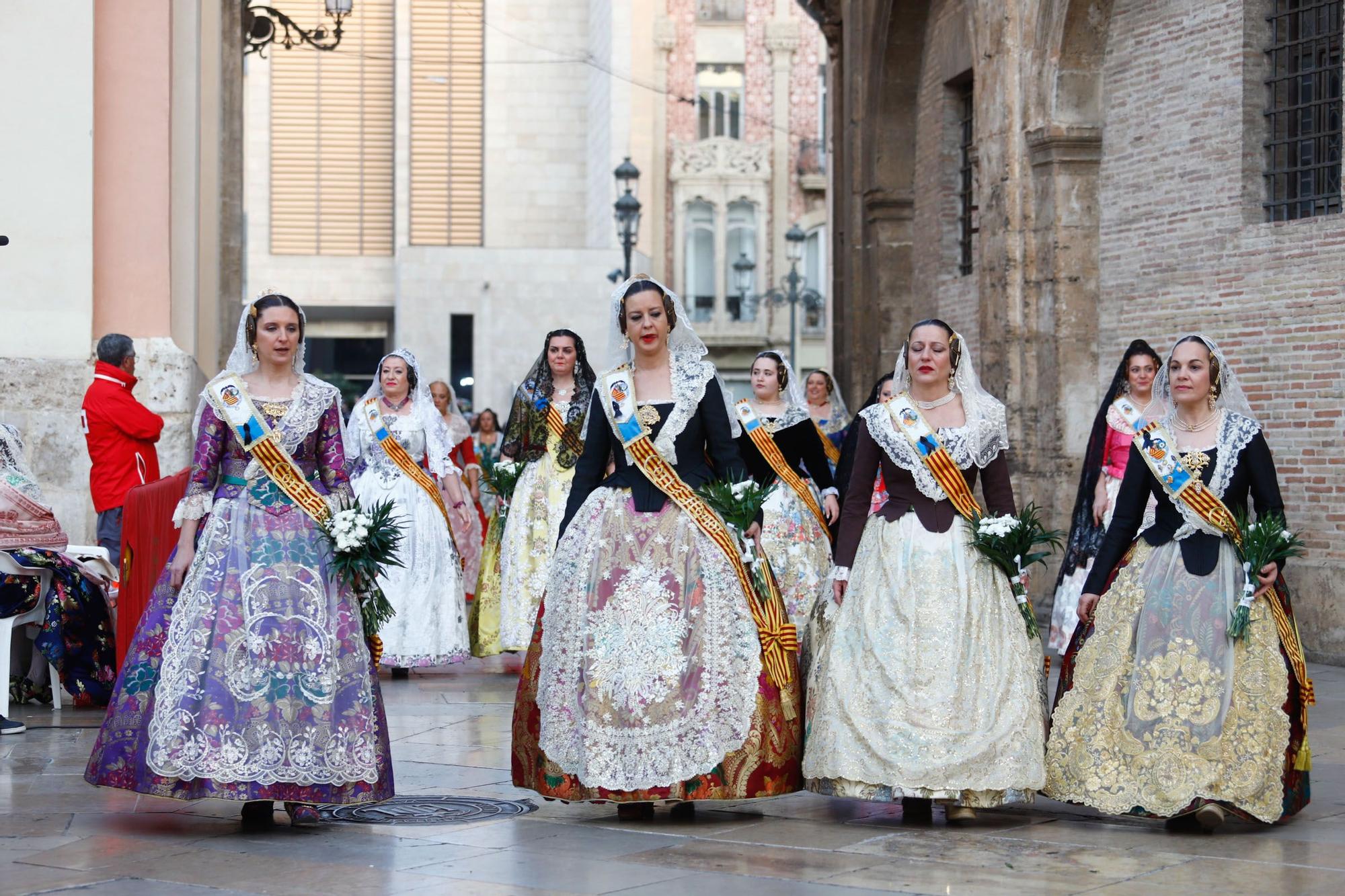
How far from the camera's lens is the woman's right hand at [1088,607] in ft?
23.7

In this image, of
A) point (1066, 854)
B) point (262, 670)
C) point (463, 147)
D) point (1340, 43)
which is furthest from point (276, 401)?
point (463, 147)

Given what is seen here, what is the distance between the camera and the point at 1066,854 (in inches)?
247

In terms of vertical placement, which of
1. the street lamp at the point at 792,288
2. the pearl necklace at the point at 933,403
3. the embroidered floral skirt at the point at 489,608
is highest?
the street lamp at the point at 792,288

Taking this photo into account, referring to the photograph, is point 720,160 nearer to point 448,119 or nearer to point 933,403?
point 448,119

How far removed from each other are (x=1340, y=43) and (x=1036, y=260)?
334 cm

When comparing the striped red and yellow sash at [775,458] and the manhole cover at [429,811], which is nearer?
the manhole cover at [429,811]

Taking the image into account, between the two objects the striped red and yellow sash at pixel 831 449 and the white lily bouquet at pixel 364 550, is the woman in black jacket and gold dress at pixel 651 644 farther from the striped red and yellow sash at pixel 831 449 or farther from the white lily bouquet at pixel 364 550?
the striped red and yellow sash at pixel 831 449

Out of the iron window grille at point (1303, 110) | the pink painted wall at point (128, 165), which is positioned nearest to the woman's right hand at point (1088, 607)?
the iron window grille at point (1303, 110)

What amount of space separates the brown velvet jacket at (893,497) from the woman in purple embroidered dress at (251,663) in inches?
71.1

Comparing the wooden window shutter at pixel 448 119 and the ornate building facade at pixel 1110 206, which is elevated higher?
the wooden window shutter at pixel 448 119

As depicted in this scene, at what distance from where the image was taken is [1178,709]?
22.4 ft

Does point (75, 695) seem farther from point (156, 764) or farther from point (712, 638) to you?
point (712, 638)

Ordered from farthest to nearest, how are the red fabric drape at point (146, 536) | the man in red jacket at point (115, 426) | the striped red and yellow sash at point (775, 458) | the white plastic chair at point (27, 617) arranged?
the striped red and yellow sash at point (775, 458) → the man in red jacket at point (115, 426) → the white plastic chair at point (27, 617) → the red fabric drape at point (146, 536)

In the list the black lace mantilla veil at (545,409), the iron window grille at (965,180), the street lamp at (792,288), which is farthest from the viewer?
the street lamp at (792,288)
